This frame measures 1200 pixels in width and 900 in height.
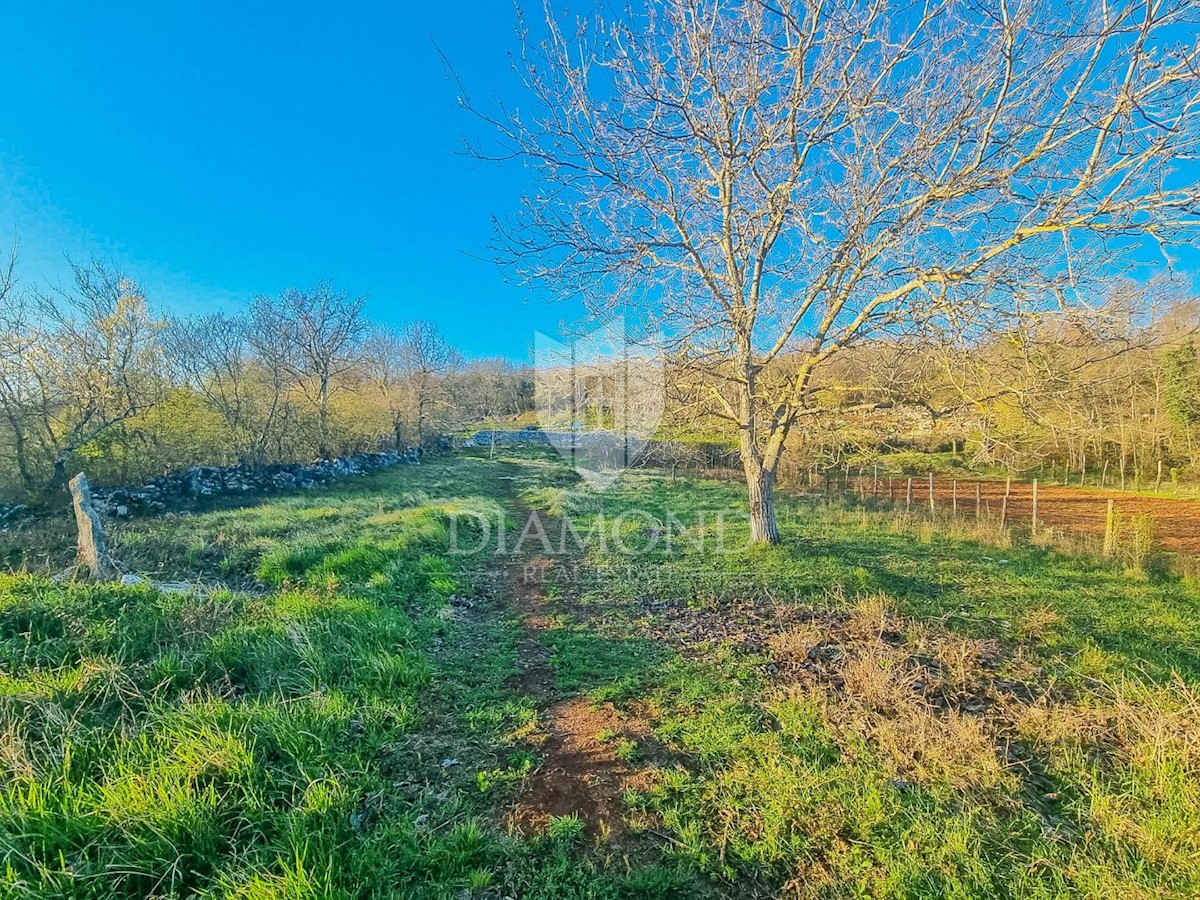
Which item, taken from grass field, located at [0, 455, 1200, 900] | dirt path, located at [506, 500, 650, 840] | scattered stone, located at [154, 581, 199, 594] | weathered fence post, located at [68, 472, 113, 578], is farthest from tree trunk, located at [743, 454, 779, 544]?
weathered fence post, located at [68, 472, 113, 578]

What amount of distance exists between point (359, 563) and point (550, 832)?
5850 millimetres

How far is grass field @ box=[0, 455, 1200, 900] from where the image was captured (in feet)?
7.76

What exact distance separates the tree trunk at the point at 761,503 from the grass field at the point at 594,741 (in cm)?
189

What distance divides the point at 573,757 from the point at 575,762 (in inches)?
2.3

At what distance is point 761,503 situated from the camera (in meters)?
9.07

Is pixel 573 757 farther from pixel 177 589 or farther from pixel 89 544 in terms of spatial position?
pixel 89 544

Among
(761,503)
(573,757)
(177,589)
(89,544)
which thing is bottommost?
(573,757)

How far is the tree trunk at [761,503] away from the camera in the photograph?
8.85m

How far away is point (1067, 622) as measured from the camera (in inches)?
235

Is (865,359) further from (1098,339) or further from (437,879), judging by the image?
(437,879)

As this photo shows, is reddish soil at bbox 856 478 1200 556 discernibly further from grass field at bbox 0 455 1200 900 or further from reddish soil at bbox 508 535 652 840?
reddish soil at bbox 508 535 652 840

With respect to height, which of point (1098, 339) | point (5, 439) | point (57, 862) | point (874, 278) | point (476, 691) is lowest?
point (476, 691)

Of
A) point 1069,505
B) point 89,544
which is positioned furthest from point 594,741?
point 1069,505

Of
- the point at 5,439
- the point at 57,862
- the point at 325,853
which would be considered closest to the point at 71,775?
the point at 57,862
